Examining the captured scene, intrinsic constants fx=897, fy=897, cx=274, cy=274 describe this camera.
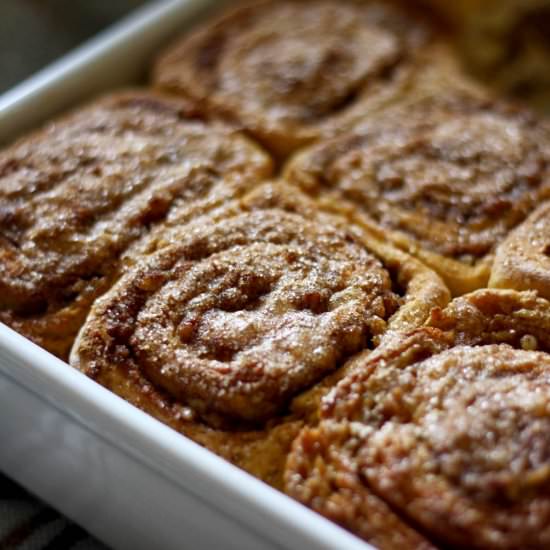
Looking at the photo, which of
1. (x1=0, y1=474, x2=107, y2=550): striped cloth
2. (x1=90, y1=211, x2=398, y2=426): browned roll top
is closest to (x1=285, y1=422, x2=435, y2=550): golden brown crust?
(x1=90, y1=211, x2=398, y2=426): browned roll top

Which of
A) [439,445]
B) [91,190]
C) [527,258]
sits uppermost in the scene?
[91,190]

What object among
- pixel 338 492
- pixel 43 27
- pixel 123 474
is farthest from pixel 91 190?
pixel 43 27

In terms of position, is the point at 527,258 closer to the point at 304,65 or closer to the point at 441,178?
the point at 441,178

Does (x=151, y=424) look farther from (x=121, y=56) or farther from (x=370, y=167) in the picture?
(x=121, y=56)

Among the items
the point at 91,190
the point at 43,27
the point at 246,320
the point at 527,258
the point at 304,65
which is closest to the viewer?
the point at 246,320

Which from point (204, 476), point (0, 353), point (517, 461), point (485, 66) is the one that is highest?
point (0, 353)

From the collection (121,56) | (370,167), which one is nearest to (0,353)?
(370,167)
